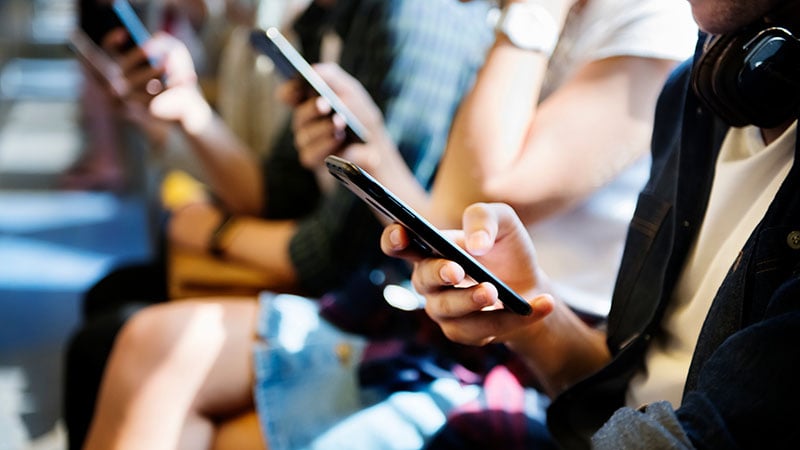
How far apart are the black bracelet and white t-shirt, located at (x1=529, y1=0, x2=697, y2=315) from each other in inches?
26.7

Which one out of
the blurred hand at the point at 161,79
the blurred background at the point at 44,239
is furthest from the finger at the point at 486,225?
the blurred background at the point at 44,239

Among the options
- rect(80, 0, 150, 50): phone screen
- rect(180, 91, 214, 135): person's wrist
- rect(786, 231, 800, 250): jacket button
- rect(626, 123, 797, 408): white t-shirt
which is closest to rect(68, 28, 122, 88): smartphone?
rect(80, 0, 150, 50): phone screen

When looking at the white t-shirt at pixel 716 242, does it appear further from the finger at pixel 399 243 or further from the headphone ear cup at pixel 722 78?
the finger at pixel 399 243

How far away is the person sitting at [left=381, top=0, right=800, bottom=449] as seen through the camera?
55cm

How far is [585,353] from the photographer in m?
0.87

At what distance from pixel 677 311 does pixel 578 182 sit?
180 mm

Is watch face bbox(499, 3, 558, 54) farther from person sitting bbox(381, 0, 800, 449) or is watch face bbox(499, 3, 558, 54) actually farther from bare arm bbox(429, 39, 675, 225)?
person sitting bbox(381, 0, 800, 449)

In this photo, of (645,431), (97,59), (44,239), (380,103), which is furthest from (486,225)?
(44,239)

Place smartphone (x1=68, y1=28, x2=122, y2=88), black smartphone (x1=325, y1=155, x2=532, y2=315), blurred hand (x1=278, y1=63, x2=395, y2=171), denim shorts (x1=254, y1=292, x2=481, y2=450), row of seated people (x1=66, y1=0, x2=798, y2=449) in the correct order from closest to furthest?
black smartphone (x1=325, y1=155, x2=532, y2=315)
row of seated people (x1=66, y1=0, x2=798, y2=449)
denim shorts (x1=254, y1=292, x2=481, y2=450)
blurred hand (x1=278, y1=63, x2=395, y2=171)
smartphone (x1=68, y1=28, x2=122, y2=88)

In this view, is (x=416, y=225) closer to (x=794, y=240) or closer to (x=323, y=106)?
(x=794, y=240)

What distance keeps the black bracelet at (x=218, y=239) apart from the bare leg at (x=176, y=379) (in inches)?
15.8

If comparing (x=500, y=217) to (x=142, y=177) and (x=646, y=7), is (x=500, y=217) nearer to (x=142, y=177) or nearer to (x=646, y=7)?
(x=646, y=7)

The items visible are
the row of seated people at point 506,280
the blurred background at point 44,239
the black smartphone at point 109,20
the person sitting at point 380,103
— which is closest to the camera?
the row of seated people at point 506,280

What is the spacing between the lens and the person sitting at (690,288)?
1.79 feet
